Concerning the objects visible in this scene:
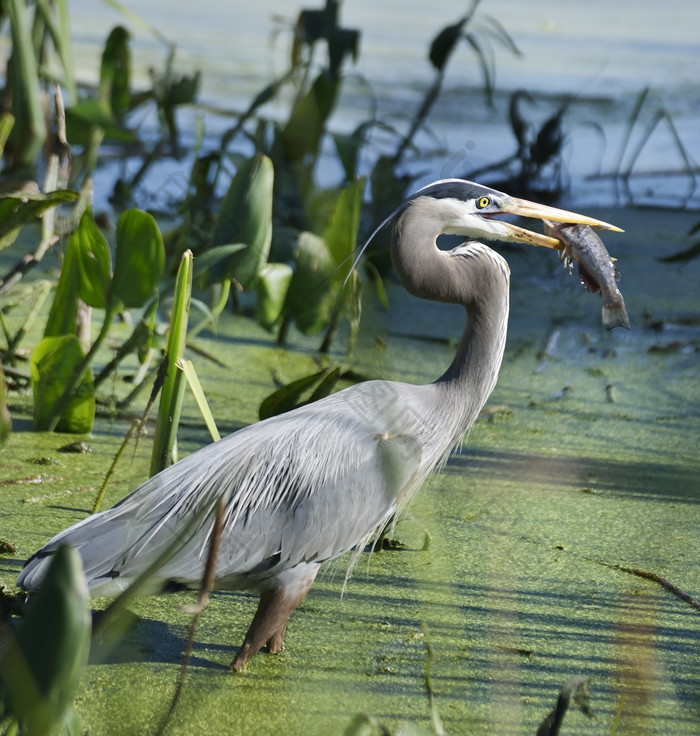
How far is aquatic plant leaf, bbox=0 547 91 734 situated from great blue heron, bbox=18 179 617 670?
66cm

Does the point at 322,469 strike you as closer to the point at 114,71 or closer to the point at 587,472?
the point at 587,472

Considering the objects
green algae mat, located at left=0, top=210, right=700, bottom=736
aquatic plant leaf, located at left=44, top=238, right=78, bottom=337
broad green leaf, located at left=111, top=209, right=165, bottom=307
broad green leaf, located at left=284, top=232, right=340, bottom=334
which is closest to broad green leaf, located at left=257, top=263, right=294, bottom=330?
broad green leaf, located at left=284, top=232, right=340, bottom=334

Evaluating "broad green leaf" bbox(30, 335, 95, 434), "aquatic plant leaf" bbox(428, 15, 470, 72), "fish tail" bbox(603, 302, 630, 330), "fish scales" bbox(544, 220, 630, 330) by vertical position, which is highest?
"aquatic plant leaf" bbox(428, 15, 470, 72)

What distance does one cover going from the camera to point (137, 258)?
210 cm

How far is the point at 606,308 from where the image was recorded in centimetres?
178

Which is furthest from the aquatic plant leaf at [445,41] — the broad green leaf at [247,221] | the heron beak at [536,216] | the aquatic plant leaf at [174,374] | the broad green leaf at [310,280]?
the aquatic plant leaf at [174,374]

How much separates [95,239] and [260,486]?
0.71 m

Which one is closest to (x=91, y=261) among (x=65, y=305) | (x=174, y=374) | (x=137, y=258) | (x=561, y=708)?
(x=137, y=258)

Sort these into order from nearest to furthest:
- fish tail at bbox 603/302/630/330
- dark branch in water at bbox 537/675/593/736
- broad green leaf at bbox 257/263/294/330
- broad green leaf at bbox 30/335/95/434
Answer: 1. dark branch in water at bbox 537/675/593/736
2. fish tail at bbox 603/302/630/330
3. broad green leaf at bbox 30/335/95/434
4. broad green leaf at bbox 257/263/294/330

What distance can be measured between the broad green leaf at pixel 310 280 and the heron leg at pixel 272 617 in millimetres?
1105

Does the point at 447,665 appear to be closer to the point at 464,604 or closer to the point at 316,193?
the point at 464,604

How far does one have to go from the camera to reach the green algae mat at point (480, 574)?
1550mm

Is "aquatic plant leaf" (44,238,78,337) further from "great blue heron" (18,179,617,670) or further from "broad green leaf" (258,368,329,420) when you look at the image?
"great blue heron" (18,179,617,670)

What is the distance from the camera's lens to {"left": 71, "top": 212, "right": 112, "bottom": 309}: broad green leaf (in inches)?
83.1
